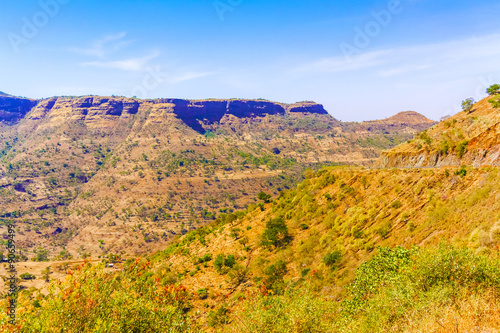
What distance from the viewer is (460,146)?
2830 centimetres

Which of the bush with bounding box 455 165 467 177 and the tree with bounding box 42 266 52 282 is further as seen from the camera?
the tree with bounding box 42 266 52 282

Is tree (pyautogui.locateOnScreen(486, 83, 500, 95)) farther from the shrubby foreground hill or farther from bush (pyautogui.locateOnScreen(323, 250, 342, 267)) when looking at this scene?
bush (pyautogui.locateOnScreen(323, 250, 342, 267))

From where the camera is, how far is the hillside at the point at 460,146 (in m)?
26.1

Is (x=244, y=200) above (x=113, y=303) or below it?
below

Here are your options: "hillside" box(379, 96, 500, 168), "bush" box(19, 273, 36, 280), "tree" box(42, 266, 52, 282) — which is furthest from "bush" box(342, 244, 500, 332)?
"bush" box(19, 273, 36, 280)

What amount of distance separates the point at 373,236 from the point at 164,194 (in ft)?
404

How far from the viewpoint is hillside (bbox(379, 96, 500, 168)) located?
2609 cm

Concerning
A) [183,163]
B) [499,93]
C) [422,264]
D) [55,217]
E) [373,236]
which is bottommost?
[55,217]

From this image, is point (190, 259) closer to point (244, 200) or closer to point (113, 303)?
point (113, 303)

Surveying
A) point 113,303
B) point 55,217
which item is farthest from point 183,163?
point 113,303

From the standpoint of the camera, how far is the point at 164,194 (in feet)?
441

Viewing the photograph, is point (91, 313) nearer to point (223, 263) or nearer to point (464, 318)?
point (464, 318)

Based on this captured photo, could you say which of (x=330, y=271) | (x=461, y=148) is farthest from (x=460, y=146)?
(x=330, y=271)

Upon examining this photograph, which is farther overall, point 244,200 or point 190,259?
point 244,200
